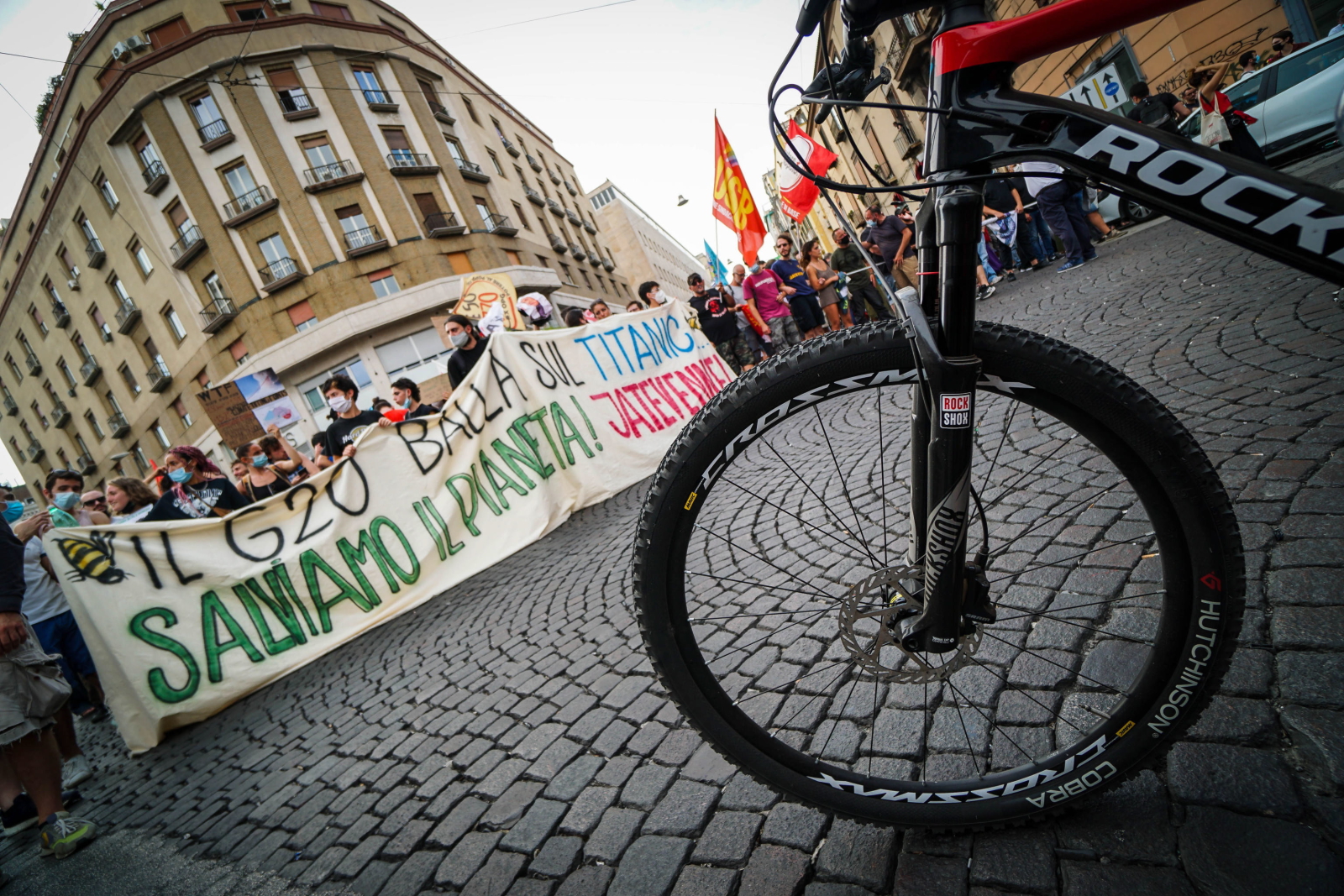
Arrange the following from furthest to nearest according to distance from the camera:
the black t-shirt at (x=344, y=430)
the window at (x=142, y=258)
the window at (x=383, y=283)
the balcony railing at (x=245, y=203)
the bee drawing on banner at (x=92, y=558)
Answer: the window at (x=142, y=258) < the window at (x=383, y=283) < the balcony railing at (x=245, y=203) < the black t-shirt at (x=344, y=430) < the bee drawing on banner at (x=92, y=558)

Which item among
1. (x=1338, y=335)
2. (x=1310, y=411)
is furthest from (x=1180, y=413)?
(x=1338, y=335)

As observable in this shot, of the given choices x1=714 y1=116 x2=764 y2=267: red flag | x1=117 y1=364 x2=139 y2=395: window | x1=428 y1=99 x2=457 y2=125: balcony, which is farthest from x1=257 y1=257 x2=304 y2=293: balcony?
x1=714 y1=116 x2=764 y2=267: red flag

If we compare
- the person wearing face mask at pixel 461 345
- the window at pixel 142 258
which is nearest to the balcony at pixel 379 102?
the window at pixel 142 258

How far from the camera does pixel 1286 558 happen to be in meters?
1.73

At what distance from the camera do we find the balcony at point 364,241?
24.2m

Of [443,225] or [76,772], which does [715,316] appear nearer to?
[76,772]

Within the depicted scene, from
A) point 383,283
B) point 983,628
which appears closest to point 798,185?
point 983,628

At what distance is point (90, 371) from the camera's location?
Answer: 104ft

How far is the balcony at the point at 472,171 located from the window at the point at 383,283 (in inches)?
290

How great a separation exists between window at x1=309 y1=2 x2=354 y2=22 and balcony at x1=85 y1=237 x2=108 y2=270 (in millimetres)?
14994

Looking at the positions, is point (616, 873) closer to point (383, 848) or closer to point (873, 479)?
point (383, 848)

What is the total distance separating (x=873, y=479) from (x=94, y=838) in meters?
4.28

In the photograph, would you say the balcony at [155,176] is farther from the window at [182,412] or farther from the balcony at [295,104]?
the window at [182,412]

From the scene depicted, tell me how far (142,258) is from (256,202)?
7.52m
